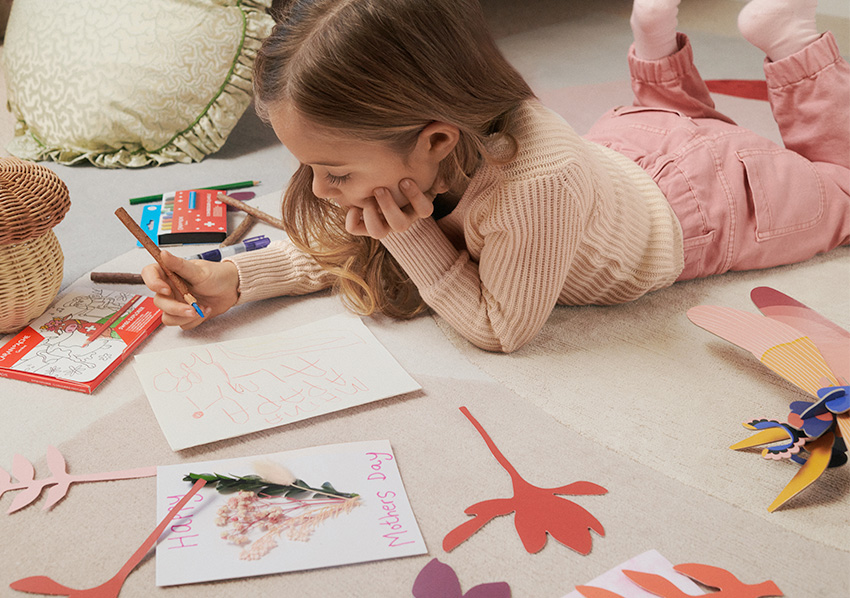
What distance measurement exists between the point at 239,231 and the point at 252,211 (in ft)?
0.22

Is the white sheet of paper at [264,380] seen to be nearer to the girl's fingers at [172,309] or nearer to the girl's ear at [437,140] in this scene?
the girl's fingers at [172,309]

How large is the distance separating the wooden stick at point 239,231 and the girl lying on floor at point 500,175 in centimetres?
15

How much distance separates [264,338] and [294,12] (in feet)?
1.33

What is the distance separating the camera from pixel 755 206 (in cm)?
107

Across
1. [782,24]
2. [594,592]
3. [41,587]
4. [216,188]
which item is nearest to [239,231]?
[216,188]

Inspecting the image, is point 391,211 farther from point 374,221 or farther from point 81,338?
point 81,338

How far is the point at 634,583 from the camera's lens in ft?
2.02

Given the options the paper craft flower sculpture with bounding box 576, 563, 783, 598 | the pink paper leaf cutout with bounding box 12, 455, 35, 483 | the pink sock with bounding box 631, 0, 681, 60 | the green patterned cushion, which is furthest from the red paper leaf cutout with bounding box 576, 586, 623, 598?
the green patterned cushion

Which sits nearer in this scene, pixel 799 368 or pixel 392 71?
pixel 392 71

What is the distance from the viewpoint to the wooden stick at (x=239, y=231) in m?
1.16

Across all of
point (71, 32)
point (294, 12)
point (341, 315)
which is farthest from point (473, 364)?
point (71, 32)

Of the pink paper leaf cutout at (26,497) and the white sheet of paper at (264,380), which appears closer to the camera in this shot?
the pink paper leaf cutout at (26,497)

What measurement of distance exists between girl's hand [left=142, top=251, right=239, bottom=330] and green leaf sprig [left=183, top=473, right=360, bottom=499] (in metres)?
0.27

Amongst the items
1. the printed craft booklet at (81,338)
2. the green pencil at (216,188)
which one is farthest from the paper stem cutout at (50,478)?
the green pencil at (216,188)
